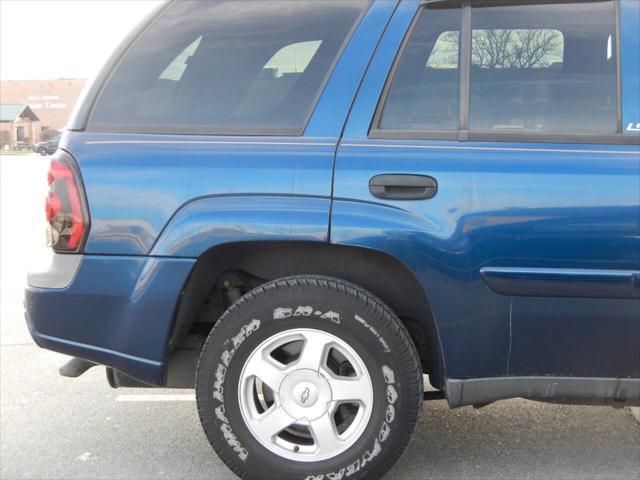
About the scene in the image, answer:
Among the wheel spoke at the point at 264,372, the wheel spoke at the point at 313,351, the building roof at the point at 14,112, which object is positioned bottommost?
the wheel spoke at the point at 264,372

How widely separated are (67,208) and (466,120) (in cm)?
159

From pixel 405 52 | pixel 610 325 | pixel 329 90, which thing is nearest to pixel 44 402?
pixel 329 90

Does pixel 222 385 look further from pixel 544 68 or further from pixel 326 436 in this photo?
pixel 544 68

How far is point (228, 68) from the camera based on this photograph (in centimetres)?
275

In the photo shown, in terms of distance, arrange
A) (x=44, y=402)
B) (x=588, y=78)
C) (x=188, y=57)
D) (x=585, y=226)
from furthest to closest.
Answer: (x=44, y=402)
(x=188, y=57)
(x=588, y=78)
(x=585, y=226)

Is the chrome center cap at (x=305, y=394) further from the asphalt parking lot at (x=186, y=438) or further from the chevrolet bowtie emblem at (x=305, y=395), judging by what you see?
the asphalt parking lot at (x=186, y=438)

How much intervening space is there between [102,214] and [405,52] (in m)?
1.35

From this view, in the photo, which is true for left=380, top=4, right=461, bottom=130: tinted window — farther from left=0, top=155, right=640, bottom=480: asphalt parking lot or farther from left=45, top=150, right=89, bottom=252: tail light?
left=0, top=155, right=640, bottom=480: asphalt parking lot

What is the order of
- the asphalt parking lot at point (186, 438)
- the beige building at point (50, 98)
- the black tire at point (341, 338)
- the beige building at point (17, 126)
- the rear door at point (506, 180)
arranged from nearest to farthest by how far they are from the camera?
1. the rear door at point (506, 180)
2. the black tire at point (341, 338)
3. the asphalt parking lot at point (186, 438)
4. the beige building at point (17, 126)
5. the beige building at point (50, 98)

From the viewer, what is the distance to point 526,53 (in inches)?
104

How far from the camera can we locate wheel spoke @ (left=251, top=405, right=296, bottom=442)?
8.71 feet

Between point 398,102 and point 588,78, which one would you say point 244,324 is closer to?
point 398,102

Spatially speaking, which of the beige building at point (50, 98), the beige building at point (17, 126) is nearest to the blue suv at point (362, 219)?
the beige building at point (17, 126)

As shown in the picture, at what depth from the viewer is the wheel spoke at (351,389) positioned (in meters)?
2.60
